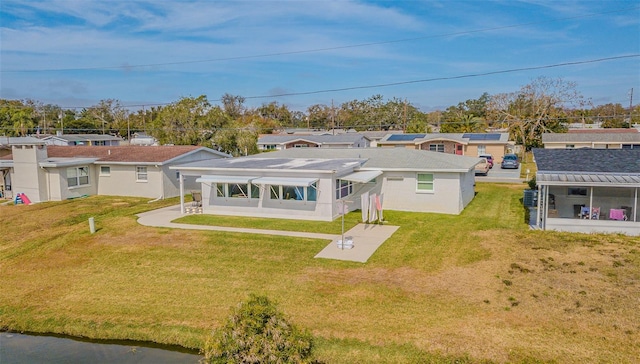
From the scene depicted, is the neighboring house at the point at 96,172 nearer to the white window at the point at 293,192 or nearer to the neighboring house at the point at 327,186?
the neighboring house at the point at 327,186

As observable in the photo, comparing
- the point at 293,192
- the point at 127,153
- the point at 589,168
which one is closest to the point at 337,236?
the point at 293,192

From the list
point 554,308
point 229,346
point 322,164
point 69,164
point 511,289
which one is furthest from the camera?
point 69,164

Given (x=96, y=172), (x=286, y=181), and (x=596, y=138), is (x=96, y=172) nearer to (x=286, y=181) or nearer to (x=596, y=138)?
(x=286, y=181)

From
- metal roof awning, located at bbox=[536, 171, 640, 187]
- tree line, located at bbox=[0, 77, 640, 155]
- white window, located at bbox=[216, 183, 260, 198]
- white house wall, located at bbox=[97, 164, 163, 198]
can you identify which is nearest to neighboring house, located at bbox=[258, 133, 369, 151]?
tree line, located at bbox=[0, 77, 640, 155]

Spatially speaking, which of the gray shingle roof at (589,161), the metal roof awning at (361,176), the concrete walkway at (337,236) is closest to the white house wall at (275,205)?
the metal roof awning at (361,176)

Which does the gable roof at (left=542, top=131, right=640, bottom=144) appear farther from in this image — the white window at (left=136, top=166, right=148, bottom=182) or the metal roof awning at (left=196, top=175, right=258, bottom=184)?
the white window at (left=136, top=166, right=148, bottom=182)

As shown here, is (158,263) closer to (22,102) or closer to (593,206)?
(593,206)

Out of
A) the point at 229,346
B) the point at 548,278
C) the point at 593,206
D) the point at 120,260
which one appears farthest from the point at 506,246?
the point at 120,260
